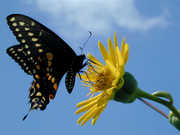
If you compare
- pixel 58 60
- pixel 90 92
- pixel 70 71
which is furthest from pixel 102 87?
pixel 58 60

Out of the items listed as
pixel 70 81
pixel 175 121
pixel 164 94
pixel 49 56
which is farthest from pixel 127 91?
pixel 49 56

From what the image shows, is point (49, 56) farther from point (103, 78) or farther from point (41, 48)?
point (103, 78)

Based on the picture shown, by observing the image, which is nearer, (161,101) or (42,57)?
(161,101)

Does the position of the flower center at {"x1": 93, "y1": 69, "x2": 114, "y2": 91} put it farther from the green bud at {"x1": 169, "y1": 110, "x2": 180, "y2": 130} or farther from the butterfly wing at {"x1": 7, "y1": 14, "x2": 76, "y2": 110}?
the green bud at {"x1": 169, "y1": 110, "x2": 180, "y2": 130}

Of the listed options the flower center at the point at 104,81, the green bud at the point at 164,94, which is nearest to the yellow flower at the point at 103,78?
the flower center at the point at 104,81

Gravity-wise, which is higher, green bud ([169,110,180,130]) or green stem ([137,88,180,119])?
green stem ([137,88,180,119])

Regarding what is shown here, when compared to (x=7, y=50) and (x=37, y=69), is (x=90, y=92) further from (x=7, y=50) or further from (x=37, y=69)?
(x=7, y=50)

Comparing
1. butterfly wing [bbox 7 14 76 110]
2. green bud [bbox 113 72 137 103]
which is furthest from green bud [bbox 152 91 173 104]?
butterfly wing [bbox 7 14 76 110]
